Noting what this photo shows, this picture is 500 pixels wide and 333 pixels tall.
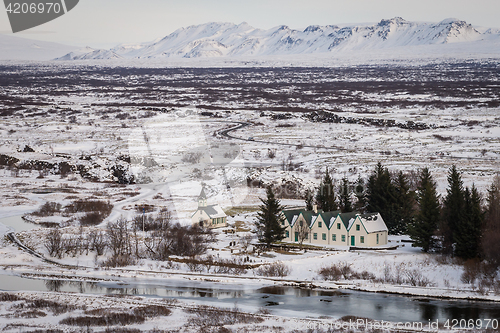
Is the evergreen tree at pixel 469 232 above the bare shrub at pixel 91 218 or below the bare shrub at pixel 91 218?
above

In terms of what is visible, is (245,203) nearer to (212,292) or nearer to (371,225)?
(371,225)

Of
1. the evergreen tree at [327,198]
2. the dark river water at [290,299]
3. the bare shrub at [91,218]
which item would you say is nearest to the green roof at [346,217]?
the evergreen tree at [327,198]

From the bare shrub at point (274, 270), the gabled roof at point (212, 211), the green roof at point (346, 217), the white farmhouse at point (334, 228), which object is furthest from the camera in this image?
the gabled roof at point (212, 211)

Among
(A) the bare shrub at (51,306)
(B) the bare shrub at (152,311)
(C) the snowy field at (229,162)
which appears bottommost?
(C) the snowy field at (229,162)

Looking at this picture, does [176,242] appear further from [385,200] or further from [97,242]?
[385,200]

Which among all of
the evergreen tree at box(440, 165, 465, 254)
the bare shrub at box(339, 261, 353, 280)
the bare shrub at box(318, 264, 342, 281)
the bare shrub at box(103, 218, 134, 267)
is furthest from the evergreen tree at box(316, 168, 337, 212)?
the bare shrub at box(103, 218, 134, 267)

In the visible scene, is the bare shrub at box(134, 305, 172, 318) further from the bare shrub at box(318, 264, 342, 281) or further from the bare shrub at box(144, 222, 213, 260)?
the bare shrub at box(144, 222, 213, 260)

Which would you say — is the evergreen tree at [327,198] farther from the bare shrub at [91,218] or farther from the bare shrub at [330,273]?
the bare shrub at [91,218]
